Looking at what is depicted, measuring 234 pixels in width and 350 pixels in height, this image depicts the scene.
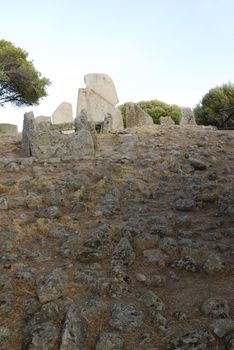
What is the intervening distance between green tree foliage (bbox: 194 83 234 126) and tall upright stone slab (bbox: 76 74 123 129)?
13817mm

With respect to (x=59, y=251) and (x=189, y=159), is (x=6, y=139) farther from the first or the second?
(x=59, y=251)

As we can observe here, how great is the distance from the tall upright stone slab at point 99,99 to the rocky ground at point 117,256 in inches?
358

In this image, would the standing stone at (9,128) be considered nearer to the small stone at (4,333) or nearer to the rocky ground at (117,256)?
the rocky ground at (117,256)

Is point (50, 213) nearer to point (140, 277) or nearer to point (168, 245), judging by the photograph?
point (168, 245)

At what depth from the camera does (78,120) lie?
12.3 meters

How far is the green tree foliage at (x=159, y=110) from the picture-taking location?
35.2m

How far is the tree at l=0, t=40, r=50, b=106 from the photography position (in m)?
24.9

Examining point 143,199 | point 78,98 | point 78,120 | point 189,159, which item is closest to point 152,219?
point 143,199

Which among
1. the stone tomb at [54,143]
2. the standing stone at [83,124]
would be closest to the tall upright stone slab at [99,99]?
the standing stone at [83,124]

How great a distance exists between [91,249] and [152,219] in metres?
1.36

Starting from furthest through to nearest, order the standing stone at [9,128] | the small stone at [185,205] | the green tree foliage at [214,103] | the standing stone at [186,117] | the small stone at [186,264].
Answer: the green tree foliage at [214,103] → the standing stone at [9,128] → the standing stone at [186,117] → the small stone at [185,205] → the small stone at [186,264]

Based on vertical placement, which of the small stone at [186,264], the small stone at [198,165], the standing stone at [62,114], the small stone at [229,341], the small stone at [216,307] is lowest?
the small stone at [229,341]

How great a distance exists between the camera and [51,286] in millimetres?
5066

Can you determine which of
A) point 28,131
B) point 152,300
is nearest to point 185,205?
point 152,300
